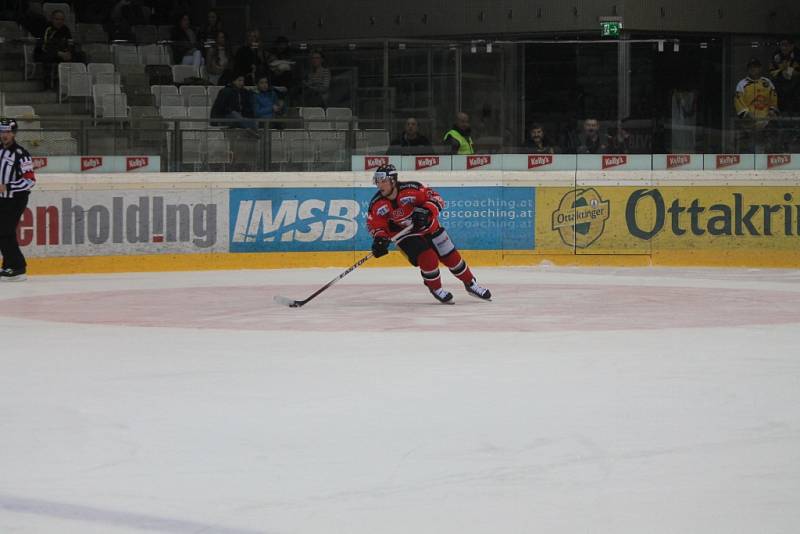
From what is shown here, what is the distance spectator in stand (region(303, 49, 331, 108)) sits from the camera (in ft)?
52.1

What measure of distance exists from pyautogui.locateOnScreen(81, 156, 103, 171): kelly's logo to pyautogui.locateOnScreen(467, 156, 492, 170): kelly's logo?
4.34m

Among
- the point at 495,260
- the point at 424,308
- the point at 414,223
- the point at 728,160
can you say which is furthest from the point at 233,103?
the point at 728,160

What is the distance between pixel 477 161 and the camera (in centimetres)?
1614

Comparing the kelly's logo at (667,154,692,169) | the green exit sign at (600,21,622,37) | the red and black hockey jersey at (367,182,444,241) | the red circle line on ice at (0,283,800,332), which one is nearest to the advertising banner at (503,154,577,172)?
the kelly's logo at (667,154,692,169)

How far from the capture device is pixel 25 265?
556 inches

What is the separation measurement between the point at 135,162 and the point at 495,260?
14.5 ft

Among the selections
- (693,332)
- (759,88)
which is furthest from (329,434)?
(759,88)

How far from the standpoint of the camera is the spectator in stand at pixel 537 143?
53.2ft

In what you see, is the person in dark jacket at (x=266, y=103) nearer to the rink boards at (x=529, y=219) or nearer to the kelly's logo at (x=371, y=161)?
the rink boards at (x=529, y=219)

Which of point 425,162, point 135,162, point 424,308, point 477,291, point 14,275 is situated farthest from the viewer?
point 425,162

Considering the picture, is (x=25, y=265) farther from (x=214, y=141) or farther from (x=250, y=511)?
(x=250, y=511)

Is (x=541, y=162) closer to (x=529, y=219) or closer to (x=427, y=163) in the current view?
(x=529, y=219)

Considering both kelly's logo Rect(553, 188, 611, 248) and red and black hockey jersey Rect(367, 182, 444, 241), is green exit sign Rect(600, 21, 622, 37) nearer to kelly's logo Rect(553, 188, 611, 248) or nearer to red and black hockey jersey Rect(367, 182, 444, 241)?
kelly's logo Rect(553, 188, 611, 248)

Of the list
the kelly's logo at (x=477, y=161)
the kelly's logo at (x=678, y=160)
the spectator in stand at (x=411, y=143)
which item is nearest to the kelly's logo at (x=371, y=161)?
the spectator in stand at (x=411, y=143)
